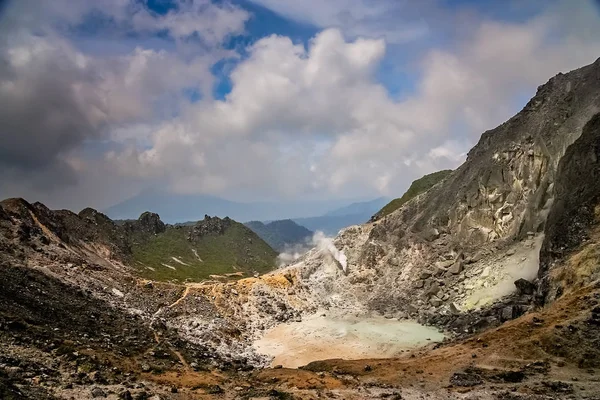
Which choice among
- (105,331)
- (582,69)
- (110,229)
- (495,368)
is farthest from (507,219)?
(110,229)

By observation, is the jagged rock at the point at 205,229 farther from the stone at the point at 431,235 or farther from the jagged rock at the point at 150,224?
the stone at the point at 431,235

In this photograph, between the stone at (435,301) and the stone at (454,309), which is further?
the stone at (435,301)

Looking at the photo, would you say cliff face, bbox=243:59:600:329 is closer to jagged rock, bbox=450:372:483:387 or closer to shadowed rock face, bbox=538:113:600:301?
shadowed rock face, bbox=538:113:600:301

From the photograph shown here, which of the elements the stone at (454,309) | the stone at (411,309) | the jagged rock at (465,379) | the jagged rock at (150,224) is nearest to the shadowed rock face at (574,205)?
the stone at (454,309)

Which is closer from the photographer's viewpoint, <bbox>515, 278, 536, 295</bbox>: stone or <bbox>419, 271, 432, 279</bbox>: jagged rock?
<bbox>515, 278, 536, 295</bbox>: stone

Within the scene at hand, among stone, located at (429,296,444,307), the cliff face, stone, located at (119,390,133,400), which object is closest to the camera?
stone, located at (119,390,133,400)

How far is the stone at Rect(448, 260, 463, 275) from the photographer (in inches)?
2462

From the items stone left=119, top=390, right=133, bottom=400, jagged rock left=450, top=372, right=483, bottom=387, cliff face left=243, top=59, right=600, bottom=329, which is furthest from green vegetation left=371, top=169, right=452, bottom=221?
stone left=119, top=390, right=133, bottom=400

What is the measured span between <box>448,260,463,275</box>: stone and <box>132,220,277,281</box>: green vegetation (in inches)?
2523

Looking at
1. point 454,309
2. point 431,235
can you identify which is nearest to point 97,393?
point 454,309

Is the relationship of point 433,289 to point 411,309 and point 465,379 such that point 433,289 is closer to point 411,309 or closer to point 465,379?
point 411,309

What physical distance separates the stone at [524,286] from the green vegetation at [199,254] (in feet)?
244

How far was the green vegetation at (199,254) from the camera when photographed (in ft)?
406

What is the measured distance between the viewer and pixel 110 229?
124938 mm
